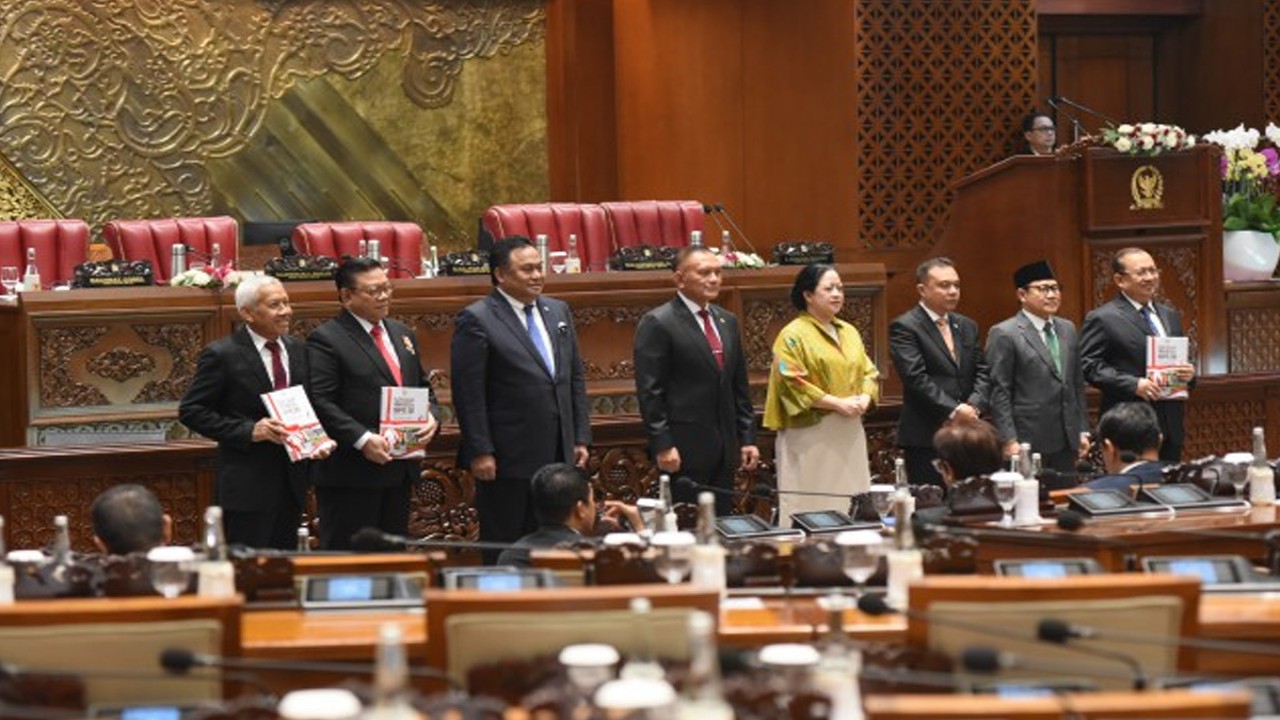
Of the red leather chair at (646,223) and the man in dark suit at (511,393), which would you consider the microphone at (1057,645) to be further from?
the red leather chair at (646,223)

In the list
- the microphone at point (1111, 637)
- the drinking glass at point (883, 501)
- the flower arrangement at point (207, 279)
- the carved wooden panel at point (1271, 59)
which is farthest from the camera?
the carved wooden panel at point (1271, 59)

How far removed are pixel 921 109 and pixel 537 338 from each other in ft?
18.8

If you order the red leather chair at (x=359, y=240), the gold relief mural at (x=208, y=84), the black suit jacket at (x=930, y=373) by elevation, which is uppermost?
the gold relief mural at (x=208, y=84)

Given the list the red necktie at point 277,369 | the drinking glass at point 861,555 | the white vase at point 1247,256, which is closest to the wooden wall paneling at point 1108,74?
the white vase at point 1247,256

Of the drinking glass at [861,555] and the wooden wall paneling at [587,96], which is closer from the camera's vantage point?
the drinking glass at [861,555]

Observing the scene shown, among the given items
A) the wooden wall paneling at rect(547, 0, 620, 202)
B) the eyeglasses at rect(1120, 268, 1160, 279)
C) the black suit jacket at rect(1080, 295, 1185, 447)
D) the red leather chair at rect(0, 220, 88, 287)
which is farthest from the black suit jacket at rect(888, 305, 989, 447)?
the wooden wall paneling at rect(547, 0, 620, 202)

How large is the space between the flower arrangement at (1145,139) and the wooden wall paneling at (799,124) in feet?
8.26

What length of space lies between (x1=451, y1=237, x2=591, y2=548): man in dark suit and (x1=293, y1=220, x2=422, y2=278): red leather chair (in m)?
2.87

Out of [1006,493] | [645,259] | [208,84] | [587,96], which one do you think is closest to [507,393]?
[645,259]

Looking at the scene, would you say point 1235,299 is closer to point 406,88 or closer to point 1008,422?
point 1008,422

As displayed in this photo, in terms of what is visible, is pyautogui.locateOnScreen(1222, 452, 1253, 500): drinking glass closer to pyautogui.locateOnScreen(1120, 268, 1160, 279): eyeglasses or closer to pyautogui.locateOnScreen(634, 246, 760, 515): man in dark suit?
pyautogui.locateOnScreen(634, 246, 760, 515): man in dark suit

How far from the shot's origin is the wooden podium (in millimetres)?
10773

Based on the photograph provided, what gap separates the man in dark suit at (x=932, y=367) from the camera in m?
8.62

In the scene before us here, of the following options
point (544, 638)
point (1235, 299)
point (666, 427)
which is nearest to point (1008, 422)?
point (666, 427)
